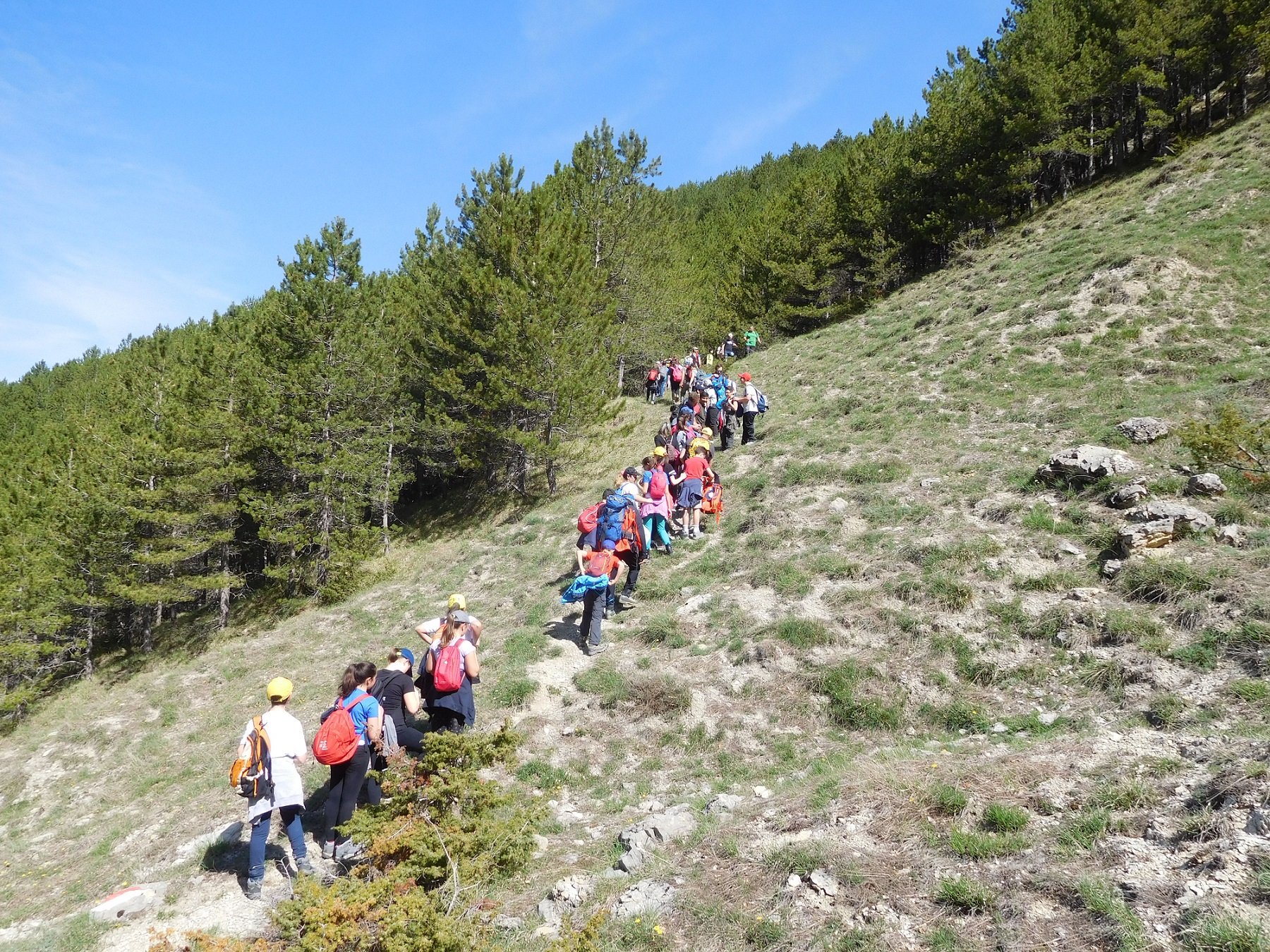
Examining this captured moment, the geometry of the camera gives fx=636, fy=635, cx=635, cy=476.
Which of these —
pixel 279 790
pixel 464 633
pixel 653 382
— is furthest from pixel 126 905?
pixel 653 382

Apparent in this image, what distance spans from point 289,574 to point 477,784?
17171 mm

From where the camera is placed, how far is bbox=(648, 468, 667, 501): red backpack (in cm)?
1103

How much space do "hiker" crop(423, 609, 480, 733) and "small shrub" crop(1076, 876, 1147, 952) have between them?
5.23m

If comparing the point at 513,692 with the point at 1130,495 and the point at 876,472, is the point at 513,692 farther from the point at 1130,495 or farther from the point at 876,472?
the point at 1130,495

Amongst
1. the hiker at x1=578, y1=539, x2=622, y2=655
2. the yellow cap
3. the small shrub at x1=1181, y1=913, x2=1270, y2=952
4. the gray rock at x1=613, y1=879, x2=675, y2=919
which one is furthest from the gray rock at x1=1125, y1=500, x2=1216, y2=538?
the yellow cap

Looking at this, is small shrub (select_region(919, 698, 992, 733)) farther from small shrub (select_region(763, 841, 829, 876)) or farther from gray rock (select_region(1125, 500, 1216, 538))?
gray rock (select_region(1125, 500, 1216, 538))

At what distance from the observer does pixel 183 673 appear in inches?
671

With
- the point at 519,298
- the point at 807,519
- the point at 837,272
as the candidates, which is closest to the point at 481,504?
the point at 519,298

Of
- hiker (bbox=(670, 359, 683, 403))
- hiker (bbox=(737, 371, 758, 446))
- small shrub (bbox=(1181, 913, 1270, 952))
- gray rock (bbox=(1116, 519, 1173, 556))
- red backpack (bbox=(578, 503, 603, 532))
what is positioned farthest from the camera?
hiker (bbox=(670, 359, 683, 403))

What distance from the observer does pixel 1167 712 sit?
18.1 feet

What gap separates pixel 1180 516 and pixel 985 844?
5.69m

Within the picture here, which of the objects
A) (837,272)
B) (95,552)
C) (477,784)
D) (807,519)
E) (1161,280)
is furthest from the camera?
A: (837,272)

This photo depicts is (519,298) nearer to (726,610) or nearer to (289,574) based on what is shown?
(289,574)

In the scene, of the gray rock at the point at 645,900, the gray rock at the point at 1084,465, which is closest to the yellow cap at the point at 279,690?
the gray rock at the point at 645,900
